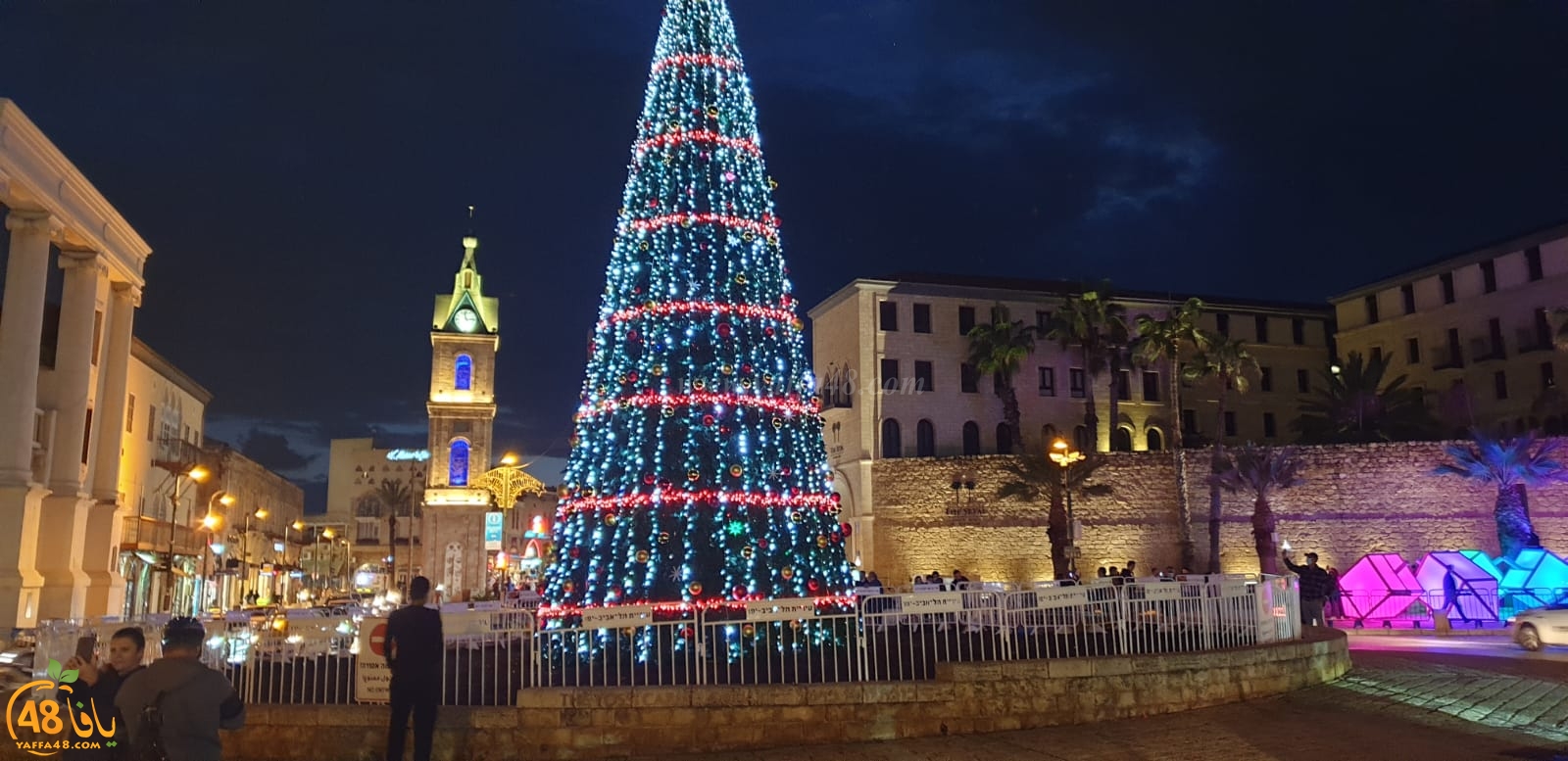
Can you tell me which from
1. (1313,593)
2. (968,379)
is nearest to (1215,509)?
(968,379)

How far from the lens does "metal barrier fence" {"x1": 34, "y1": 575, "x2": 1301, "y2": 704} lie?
1034cm

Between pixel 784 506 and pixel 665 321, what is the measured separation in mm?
2899

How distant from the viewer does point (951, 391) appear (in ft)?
154

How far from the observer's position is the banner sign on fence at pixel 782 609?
1064 centimetres

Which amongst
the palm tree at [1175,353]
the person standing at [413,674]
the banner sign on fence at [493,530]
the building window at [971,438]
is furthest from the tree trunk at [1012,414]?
the person standing at [413,674]

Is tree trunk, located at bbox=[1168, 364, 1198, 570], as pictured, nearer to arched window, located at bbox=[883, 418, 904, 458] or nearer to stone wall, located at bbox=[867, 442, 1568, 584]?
stone wall, located at bbox=[867, 442, 1568, 584]

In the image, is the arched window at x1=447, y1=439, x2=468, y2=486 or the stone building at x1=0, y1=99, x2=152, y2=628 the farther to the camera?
the arched window at x1=447, y1=439, x2=468, y2=486

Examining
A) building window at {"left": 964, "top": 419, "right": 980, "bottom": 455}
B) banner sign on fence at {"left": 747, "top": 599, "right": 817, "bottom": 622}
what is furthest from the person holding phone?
building window at {"left": 964, "top": 419, "right": 980, "bottom": 455}

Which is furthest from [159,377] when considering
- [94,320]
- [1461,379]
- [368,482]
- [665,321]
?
[368,482]

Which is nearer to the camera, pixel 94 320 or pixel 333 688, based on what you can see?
pixel 333 688

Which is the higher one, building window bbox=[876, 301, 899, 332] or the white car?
building window bbox=[876, 301, 899, 332]

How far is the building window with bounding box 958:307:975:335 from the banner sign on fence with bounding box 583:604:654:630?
3796 centimetres

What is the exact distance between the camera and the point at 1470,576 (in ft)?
88.1

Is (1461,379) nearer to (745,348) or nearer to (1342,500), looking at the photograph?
(1342,500)
